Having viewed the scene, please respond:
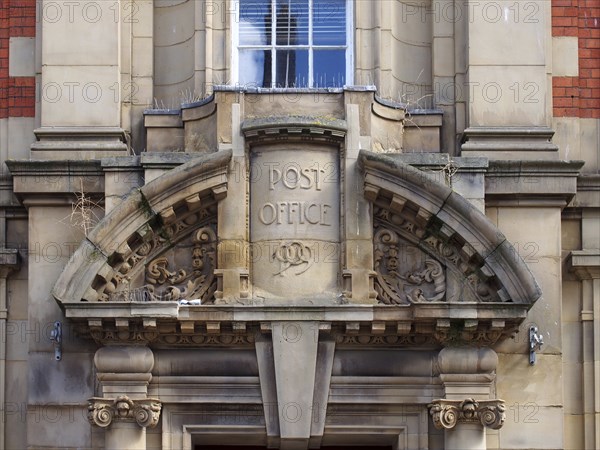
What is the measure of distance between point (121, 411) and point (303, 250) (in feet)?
8.04

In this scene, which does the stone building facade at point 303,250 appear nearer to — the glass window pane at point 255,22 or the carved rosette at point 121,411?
the carved rosette at point 121,411

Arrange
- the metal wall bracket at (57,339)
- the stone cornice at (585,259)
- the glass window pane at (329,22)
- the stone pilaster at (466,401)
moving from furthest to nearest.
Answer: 1. the glass window pane at (329,22)
2. the stone cornice at (585,259)
3. the metal wall bracket at (57,339)
4. the stone pilaster at (466,401)

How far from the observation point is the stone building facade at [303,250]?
19531mm

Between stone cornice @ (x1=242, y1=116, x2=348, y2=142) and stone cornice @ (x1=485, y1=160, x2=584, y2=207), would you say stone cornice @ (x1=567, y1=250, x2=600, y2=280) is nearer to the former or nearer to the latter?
stone cornice @ (x1=485, y1=160, x2=584, y2=207)

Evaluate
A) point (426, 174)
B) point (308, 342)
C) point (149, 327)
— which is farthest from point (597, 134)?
point (149, 327)

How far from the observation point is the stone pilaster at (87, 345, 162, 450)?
19.5 meters

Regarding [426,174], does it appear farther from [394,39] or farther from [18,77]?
[18,77]

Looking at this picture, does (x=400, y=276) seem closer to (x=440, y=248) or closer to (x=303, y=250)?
(x=440, y=248)

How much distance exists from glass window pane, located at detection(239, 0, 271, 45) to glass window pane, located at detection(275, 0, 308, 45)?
113 millimetres

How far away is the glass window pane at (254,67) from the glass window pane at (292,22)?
23cm

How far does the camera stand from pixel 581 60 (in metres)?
21.0

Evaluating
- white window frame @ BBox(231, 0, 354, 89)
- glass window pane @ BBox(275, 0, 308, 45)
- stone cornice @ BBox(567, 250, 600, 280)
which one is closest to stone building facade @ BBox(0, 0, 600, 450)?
stone cornice @ BBox(567, 250, 600, 280)

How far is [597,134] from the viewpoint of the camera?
68.3 feet

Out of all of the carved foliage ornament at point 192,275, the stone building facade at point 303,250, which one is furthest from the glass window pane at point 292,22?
the carved foliage ornament at point 192,275
